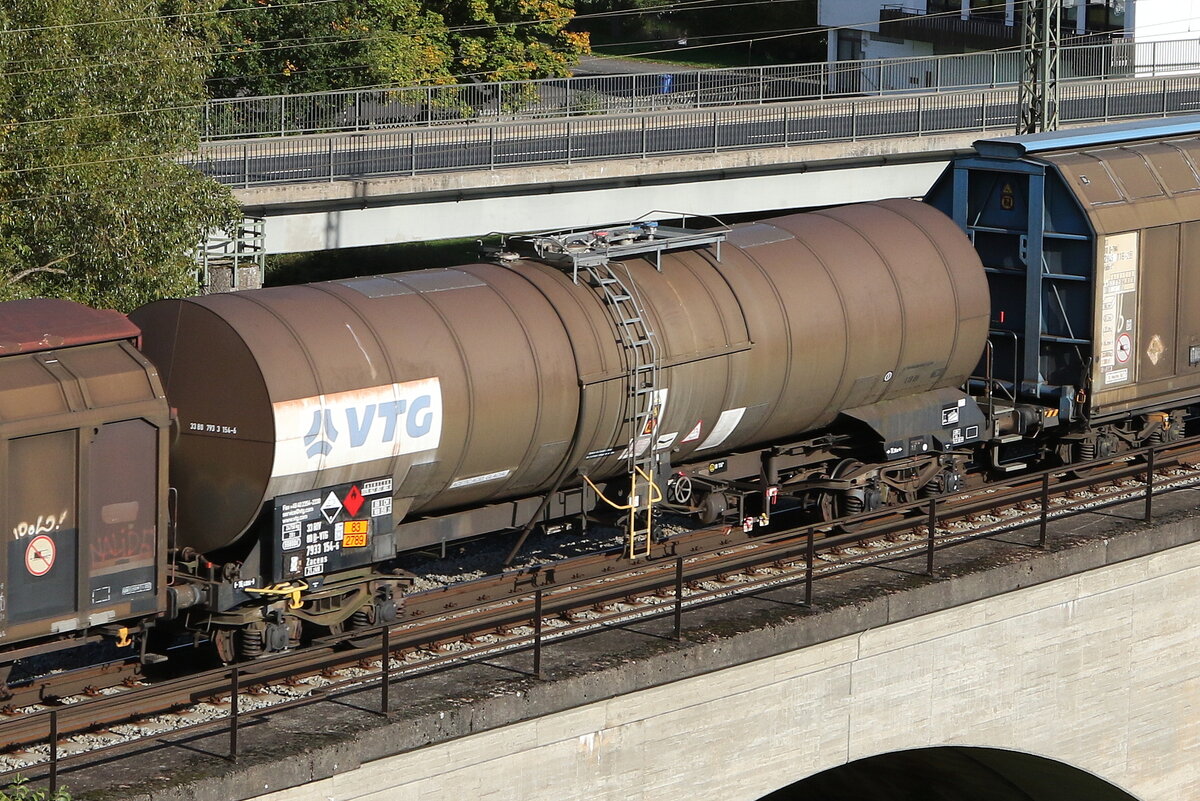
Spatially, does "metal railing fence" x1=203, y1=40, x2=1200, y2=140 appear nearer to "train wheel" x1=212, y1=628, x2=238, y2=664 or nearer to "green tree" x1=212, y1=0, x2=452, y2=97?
"green tree" x1=212, y1=0, x2=452, y2=97

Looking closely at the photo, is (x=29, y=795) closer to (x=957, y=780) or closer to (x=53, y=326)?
(x=53, y=326)

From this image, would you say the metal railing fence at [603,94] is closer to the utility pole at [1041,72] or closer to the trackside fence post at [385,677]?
the utility pole at [1041,72]

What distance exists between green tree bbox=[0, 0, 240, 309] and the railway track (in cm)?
790

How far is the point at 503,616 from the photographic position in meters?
14.1

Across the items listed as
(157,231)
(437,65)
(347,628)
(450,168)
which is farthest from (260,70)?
(347,628)

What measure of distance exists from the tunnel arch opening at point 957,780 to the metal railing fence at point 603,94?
60.4 ft

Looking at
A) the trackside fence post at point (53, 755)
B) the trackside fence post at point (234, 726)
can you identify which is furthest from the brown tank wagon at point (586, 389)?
the trackside fence post at point (234, 726)

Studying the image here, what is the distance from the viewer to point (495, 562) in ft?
62.4

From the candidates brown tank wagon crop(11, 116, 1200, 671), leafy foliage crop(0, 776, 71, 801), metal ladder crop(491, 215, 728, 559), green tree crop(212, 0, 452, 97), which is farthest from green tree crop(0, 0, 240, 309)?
green tree crop(212, 0, 452, 97)

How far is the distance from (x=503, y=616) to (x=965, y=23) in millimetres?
53689

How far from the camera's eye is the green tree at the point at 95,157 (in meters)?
21.5

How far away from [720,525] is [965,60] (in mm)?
43176

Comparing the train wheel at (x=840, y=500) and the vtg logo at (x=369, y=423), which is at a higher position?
the vtg logo at (x=369, y=423)

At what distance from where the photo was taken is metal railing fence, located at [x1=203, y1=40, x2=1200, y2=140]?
38031mm
